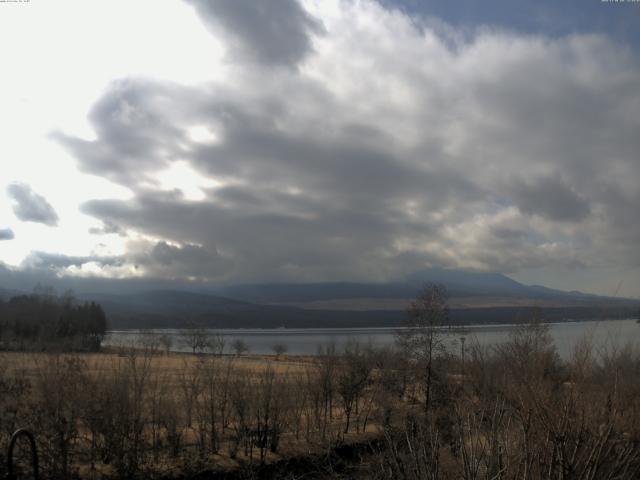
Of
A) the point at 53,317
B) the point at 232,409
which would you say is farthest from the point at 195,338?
the point at 232,409

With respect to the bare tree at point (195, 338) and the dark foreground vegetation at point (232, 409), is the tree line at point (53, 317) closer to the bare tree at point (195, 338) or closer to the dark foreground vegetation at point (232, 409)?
the bare tree at point (195, 338)

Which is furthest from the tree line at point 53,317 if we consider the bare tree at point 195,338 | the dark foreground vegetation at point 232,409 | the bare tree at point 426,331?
the dark foreground vegetation at point 232,409

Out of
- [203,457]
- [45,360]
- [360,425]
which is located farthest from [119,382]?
[360,425]

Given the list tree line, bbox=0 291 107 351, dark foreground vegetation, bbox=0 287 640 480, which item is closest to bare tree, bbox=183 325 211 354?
tree line, bbox=0 291 107 351

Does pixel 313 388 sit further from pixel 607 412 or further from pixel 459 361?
pixel 607 412

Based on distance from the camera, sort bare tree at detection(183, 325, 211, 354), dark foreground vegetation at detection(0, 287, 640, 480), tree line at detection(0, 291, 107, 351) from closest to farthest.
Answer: dark foreground vegetation at detection(0, 287, 640, 480), tree line at detection(0, 291, 107, 351), bare tree at detection(183, 325, 211, 354)

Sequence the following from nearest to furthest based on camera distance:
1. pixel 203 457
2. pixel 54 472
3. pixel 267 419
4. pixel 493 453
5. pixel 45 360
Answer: pixel 493 453, pixel 54 472, pixel 45 360, pixel 203 457, pixel 267 419

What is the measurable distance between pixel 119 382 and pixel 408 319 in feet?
70.9

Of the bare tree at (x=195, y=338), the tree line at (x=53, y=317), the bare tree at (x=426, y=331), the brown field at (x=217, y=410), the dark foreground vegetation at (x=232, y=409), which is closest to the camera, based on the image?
the brown field at (x=217, y=410)

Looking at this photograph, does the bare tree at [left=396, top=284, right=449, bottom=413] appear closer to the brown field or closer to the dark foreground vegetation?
the dark foreground vegetation

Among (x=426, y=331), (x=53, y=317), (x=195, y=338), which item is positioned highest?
(x=426, y=331)

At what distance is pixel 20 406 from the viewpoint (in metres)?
21.8

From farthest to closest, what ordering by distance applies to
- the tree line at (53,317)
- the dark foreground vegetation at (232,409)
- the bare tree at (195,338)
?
the bare tree at (195,338) < the tree line at (53,317) < the dark foreground vegetation at (232,409)

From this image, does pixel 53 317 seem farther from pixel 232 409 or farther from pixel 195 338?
pixel 232 409
